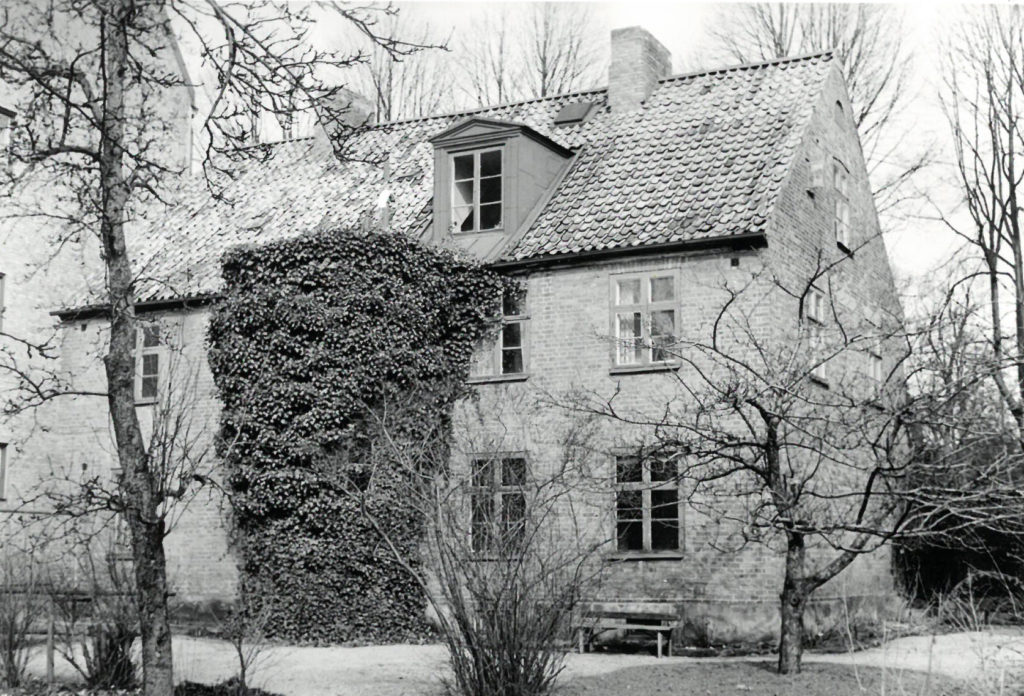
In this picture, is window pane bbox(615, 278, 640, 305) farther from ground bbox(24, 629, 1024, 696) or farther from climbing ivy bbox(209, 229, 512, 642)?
ground bbox(24, 629, 1024, 696)

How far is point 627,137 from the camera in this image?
71.7 feet

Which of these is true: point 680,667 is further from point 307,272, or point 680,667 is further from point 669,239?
point 307,272

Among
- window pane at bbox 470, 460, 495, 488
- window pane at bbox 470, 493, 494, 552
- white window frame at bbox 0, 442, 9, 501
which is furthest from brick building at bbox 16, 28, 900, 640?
window pane at bbox 470, 493, 494, 552

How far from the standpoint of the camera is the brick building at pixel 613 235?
18.1 meters

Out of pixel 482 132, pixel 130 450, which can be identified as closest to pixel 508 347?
pixel 482 132

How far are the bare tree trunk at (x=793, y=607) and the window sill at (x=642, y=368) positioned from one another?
17.5 ft

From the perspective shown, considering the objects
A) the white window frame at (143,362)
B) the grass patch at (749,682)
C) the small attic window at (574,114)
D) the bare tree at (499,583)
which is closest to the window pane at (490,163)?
the small attic window at (574,114)

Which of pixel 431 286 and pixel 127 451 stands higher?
pixel 431 286

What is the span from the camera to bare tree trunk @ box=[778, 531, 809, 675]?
516 inches

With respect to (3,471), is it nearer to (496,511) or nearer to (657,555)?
(657,555)

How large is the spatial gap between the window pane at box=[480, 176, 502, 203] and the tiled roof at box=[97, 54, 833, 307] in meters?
0.92

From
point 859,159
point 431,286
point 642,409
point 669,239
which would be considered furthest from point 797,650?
point 859,159

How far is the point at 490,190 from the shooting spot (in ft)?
69.4

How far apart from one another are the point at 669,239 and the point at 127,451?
9.32 m
